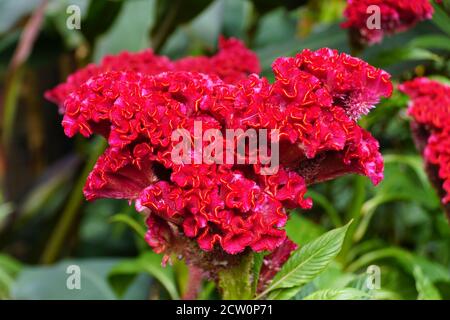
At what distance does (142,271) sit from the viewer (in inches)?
51.1

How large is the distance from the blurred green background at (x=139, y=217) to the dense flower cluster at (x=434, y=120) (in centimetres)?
7

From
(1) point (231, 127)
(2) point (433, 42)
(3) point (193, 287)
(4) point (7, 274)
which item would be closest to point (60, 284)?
(4) point (7, 274)

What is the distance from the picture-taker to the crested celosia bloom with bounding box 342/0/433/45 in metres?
1.00

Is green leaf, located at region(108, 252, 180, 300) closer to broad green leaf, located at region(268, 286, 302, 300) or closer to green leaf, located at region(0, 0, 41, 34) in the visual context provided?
broad green leaf, located at region(268, 286, 302, 300)

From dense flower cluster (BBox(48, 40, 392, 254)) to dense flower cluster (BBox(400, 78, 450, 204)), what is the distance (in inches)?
8.0

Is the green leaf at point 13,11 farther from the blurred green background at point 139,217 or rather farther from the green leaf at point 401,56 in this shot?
the green leaf at point 401,56

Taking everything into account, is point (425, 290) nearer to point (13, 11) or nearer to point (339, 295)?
point (339, 295)

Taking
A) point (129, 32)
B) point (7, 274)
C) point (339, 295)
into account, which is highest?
point (129, 32)

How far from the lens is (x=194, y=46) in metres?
1.70

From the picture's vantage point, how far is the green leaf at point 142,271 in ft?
3.69

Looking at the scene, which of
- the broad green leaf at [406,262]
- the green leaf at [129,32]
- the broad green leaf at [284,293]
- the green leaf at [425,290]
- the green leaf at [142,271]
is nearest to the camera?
the broad green leaf at [284,293]

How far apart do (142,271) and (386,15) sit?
0.65 m

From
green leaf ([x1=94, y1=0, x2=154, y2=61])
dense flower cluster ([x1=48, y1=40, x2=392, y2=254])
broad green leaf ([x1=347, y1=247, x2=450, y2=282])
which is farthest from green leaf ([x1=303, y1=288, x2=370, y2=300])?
green leaf ([x1=94, y1=0, x2=154, y2=61])

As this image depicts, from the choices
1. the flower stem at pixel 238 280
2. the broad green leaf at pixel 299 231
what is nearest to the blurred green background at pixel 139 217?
the broad green leaf at pixel 299 231
